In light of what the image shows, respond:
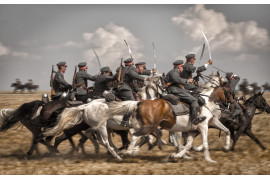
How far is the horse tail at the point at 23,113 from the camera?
9.77m

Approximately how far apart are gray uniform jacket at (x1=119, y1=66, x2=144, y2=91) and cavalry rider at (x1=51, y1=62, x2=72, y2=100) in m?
1.76

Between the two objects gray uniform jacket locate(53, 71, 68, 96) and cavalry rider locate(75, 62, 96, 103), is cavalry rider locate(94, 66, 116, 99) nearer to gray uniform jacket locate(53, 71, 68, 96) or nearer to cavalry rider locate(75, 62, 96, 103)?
cavalry rider locate(75, 62, 96, 103)

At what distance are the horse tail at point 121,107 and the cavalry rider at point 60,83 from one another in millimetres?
2061

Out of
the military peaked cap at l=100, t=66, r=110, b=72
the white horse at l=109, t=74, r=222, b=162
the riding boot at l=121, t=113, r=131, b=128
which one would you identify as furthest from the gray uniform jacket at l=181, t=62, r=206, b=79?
the military peaked cap at l=100, t=66, r=110, b=72

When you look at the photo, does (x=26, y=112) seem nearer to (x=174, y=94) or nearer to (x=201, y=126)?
(x=174, y=94)

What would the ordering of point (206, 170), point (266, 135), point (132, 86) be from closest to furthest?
point (206, 170)
point (132, 86)
point (266, 135)

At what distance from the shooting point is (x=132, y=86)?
9.70 meters

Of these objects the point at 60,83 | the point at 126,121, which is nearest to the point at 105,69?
the point at 60,83

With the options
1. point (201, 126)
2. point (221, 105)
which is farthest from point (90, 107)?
point (221, 105)

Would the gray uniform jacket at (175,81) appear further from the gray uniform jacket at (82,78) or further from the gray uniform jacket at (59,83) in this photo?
the gray uniform jacket at (59,83)

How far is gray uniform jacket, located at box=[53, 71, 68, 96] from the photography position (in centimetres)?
1016

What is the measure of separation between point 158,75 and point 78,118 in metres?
3.32

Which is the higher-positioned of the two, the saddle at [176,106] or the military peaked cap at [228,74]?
the military peaked cap at [228,74]

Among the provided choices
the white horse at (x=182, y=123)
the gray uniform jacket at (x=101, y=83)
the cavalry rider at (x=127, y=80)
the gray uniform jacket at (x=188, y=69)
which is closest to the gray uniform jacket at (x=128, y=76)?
the cavalry rider at (x=127, y=80)
